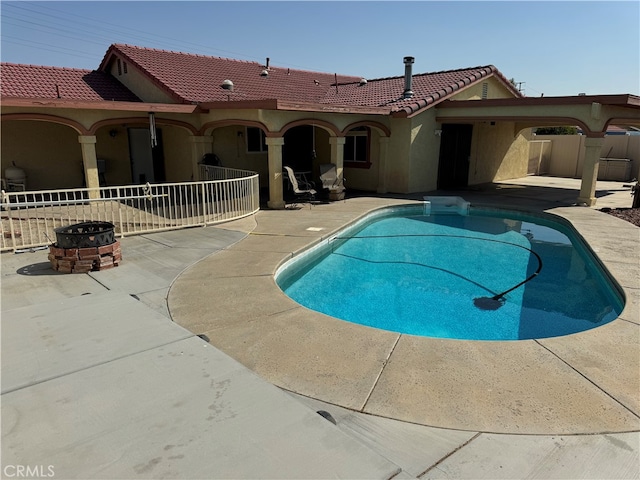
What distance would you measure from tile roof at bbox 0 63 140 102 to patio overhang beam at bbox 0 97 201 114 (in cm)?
133

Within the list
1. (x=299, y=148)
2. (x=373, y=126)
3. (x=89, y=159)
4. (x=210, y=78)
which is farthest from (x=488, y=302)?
(x=210, y=78)

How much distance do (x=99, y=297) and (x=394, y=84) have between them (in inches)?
657

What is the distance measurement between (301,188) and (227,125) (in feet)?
10.9

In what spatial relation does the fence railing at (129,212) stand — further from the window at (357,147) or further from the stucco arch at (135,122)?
the window at (357,147)

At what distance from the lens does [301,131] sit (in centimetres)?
1822

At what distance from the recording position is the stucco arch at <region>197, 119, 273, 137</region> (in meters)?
12.7

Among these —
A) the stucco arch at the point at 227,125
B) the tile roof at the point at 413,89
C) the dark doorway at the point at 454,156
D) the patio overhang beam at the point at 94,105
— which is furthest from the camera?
the dark doorway at the point at 454,156

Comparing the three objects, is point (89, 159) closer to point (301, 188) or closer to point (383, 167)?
point (301, 188)

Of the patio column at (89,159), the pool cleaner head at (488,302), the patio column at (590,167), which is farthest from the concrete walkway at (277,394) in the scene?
the patio column at (590,167)

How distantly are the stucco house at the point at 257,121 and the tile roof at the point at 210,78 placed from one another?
7 centimetres

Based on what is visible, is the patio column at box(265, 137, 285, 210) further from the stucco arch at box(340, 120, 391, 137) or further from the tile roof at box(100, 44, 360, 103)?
the tile roof at box(100, 44, 360, 103)

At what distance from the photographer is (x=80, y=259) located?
691 cm
